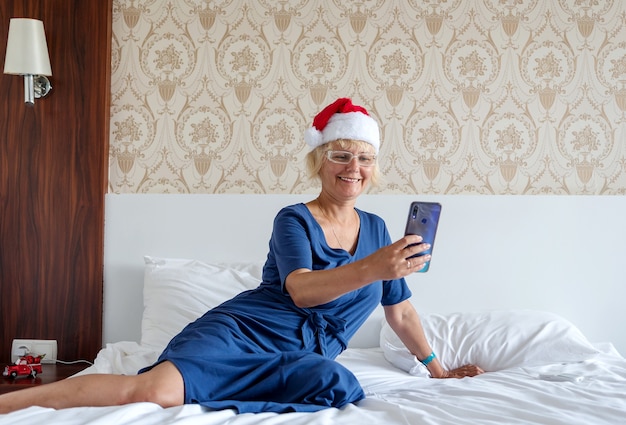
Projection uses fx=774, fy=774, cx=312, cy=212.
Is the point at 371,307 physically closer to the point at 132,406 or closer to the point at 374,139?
the point at 374,139

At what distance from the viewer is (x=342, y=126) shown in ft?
7.61

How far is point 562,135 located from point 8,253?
7.57ft

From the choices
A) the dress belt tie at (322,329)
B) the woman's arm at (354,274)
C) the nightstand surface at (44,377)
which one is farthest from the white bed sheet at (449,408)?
the nightstand surface at (44,377)

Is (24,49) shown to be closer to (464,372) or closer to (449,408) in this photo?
(464,372)

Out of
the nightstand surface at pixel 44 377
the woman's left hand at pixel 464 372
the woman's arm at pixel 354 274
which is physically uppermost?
the woman's arm at pixel 354 274

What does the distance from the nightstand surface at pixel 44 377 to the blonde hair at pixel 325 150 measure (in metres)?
1.18

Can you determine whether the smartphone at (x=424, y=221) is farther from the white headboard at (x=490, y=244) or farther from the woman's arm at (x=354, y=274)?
the white headboard at (x=490, y=244)

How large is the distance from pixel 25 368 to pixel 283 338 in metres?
1.15

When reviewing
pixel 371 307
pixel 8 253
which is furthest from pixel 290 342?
pixel 8 253

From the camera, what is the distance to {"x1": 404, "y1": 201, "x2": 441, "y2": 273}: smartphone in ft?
6.32

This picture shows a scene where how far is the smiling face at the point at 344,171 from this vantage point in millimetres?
2273

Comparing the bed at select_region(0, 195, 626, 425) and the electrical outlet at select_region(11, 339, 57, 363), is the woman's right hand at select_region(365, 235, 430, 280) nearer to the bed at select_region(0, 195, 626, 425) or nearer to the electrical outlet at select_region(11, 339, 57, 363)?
the bed at select_region(0, 195, 626, 425)

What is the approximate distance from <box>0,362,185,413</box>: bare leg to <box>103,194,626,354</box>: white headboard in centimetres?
133

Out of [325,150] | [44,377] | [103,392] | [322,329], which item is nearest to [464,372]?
[322,329]
